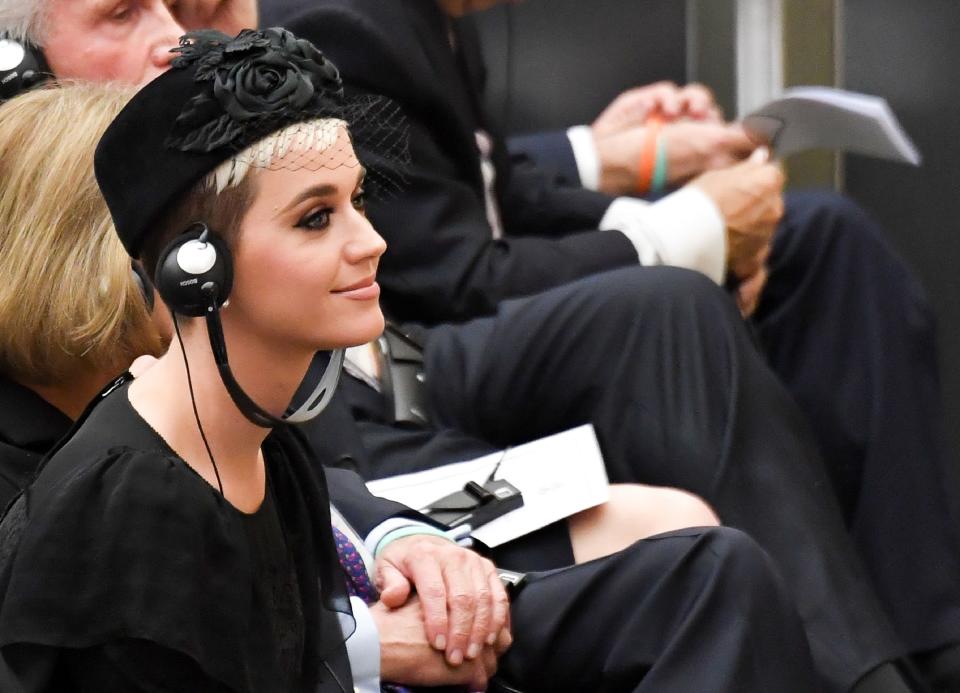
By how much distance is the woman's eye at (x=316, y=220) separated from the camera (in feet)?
4.27

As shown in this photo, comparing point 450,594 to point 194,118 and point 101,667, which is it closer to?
point 101,667

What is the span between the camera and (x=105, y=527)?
1220 mm

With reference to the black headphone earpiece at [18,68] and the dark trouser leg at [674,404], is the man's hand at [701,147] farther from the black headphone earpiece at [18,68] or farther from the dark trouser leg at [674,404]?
the black headphone earpiece at [18,68]

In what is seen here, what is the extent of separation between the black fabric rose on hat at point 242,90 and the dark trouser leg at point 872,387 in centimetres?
117

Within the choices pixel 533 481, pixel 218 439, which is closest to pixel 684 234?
pixel 533 481

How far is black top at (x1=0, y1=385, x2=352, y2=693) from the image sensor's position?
1205 millimetres

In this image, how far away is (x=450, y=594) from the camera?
1.52 metres

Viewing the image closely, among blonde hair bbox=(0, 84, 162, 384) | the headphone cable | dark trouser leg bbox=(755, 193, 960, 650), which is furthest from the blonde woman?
dark trouser leg bbox=(755, 193, 960, 650)

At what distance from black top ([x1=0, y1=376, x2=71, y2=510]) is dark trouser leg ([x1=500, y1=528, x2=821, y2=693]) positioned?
1.49 ft

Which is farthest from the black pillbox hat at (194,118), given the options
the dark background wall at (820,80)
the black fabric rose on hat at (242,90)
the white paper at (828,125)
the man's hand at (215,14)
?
the dark background wall at (820,80)

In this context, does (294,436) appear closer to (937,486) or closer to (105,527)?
(105,527)

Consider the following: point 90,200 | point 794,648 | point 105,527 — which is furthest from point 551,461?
point 105,527

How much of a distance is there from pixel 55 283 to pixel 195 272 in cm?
32

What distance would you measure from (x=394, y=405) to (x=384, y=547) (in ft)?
1.33
